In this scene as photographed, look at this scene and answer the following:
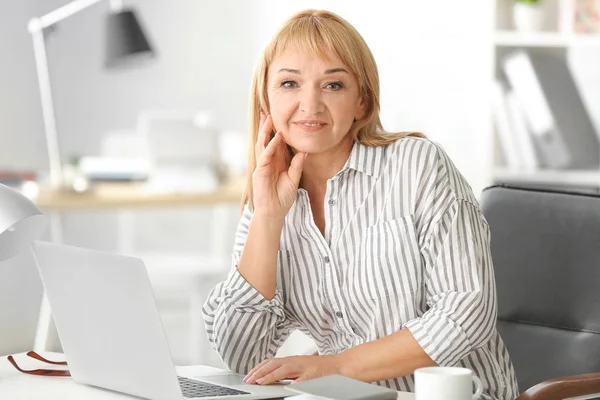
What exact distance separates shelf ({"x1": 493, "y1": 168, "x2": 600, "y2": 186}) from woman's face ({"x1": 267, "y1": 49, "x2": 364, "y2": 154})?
1829 millimetres

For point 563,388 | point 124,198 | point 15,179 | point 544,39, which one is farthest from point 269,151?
point 15,179

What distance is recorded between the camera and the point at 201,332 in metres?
4.05

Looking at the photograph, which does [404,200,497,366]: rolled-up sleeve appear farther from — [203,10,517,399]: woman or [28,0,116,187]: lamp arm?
[28,0,116,187]: lamp arm

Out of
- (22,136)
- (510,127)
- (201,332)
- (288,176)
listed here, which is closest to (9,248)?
(288,176)

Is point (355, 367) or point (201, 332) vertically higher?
point (355, 367)

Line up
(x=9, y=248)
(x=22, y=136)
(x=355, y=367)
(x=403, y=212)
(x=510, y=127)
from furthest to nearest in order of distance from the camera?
1. (x=22, y=136)
2. (x=510, y=127)
3. (x=403, y=212)
4. (x=355, y=367)
5. (x=9, y=248)

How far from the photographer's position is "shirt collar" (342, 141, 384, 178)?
1655mm

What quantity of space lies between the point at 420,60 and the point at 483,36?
68cm

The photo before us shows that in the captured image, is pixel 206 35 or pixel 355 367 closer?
pixel 355 367

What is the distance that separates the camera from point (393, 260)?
160cm

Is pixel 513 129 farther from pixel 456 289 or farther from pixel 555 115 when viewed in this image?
pixel 456 289

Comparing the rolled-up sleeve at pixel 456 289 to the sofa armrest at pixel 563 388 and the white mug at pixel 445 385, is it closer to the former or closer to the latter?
the sofa armrest at pixel 563 388

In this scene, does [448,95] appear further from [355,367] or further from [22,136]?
[355,367]

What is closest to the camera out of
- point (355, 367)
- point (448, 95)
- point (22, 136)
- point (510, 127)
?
point (355, 367)
